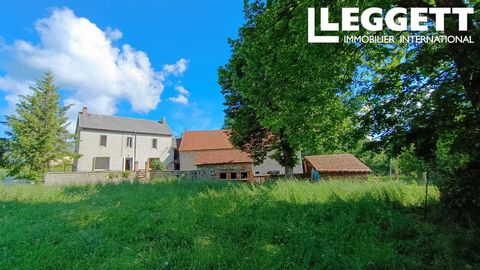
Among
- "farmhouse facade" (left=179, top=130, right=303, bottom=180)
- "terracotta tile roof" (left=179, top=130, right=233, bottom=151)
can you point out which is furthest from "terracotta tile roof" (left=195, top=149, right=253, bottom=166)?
"terracotta tile roof" (left=179, top=130, right=233, bottom=151)

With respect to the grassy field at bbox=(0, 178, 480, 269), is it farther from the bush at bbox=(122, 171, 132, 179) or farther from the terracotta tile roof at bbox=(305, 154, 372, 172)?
the terracotta tile roof at bbox=(305, 154, 372, 172)

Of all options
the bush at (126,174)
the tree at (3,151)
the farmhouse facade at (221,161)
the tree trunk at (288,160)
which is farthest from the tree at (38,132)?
the tree trunk at (288,160)

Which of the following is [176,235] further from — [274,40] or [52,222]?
[274,40]

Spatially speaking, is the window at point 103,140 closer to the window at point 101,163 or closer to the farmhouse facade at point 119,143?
the farmhouse facade at point 119,143

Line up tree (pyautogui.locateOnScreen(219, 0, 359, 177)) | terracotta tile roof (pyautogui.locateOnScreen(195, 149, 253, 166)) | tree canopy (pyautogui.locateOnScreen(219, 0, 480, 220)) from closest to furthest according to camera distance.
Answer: tree canopy (pyautogui.locateOnScreen(219, 0, 480, 220)) → tree (pyautogui.locateOnScreen(219, 0, 359, 177)) → terracotta tile roof (pyautogui.locateOnScreen(195, 149, 253, 166))

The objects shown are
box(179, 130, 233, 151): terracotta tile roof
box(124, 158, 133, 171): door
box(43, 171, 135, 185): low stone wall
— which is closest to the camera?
box(43, 171, 135, 185): low stone wall

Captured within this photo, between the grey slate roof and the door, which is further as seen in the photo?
the door

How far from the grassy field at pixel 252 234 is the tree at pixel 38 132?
1483cm

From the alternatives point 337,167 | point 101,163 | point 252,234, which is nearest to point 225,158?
point 337,167

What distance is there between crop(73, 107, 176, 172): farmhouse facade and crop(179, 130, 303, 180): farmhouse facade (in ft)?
12.1

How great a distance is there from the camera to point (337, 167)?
87.1ft

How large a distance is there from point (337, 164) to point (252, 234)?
24.3 m

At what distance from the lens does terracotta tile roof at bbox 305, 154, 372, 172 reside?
86.3ft

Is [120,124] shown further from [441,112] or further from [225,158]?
[441,112]
